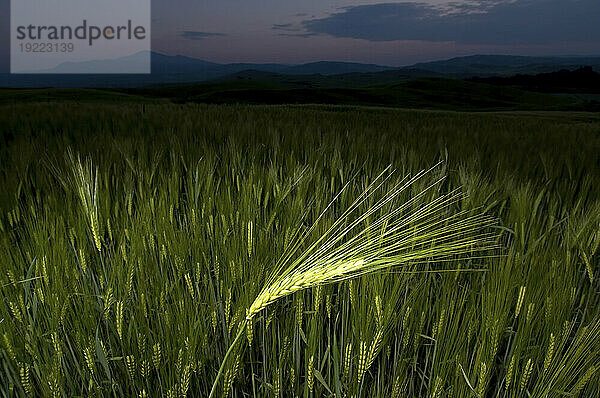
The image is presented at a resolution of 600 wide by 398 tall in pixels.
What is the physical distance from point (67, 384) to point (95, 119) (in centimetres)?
249

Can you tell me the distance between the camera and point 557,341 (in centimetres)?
69

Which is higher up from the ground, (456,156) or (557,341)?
(456,156)

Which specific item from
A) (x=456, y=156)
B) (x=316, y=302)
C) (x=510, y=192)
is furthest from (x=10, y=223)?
(x=456, y=156)

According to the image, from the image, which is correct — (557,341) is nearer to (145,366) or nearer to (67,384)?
(145,366)

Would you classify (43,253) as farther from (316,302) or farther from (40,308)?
(316,302)

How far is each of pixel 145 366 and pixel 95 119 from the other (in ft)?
8.56

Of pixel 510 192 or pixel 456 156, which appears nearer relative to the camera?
pixel 510 192

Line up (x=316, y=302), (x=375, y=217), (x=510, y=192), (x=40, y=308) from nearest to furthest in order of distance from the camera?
1. (x=316, y=302)
2. (x=40, y=308)
3. (x=375, y=217)
4. (x=510, y=192)

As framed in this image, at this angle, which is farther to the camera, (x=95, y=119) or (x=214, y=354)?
(x=95, y=119)

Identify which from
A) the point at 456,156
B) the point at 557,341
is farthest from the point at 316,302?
the point at 456,156

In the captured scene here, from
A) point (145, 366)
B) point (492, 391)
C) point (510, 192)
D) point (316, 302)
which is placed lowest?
point (492, 391)

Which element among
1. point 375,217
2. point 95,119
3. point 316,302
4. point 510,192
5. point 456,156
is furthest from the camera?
point 95,119

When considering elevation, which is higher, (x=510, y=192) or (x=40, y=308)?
(x=510, y=192)

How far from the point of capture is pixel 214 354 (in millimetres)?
782
